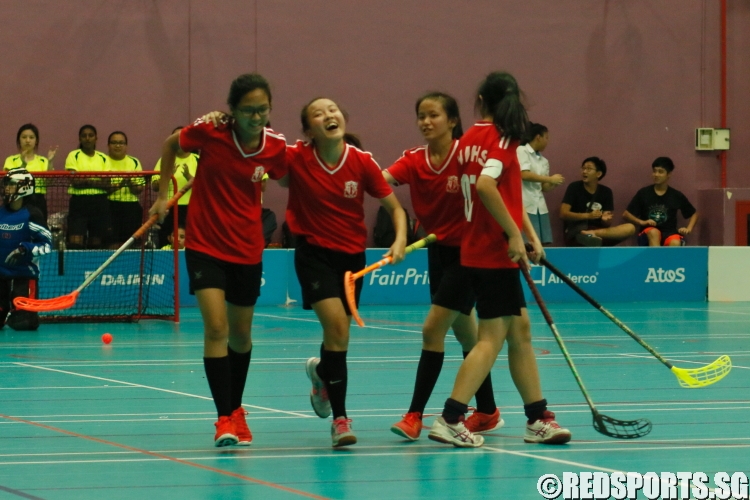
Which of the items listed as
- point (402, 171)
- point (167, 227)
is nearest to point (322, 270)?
point (402, 171)

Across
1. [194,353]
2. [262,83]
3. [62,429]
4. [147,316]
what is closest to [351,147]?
[262,83]

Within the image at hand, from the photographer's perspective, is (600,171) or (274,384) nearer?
(274,384)

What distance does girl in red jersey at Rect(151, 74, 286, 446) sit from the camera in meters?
5.85

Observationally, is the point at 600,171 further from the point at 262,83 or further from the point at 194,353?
the point at 262,83

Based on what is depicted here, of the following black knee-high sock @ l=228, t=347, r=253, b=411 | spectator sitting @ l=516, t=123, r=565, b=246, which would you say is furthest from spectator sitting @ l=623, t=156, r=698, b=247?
black knee-high sock @ l=228, t=347, r=253, b=411

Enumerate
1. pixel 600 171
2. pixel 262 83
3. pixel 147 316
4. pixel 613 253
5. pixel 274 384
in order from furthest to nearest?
pixel 600 171 → pixel 613 253 → pixel 147 316 → pixel 274 384 → pixel 262 83

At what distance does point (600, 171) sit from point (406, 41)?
341cm

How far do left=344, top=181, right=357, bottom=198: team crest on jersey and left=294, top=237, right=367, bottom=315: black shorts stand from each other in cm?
29

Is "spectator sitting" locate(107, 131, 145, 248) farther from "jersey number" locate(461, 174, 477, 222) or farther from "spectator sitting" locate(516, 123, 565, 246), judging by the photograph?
"jersey number" locate(461, 174, 477, 222)

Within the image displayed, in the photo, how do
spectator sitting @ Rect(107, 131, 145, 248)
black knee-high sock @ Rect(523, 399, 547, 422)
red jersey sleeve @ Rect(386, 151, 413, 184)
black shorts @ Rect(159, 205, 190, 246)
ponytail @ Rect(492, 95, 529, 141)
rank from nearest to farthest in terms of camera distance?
ponytail @ Rect(492, 95, 529, 141)
black knee-high sock @ Rect(523, 399, 547, 422)
red jersey sleeve @ Rect(386, 151, 413, 184)
spectator sitting @ Rect(107, 131, 145, 248)
black shorts @ Rect(159, 205, 190, 246)

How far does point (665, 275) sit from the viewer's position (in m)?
16.5

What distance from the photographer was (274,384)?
8258 millimetres

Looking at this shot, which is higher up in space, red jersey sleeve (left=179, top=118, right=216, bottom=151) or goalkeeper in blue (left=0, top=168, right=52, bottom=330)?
red jersey sleeve (left=179, top=118, right=216, bottom=151)

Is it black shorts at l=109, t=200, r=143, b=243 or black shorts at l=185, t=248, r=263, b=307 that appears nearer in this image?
black shorts at l=185, t=248, r=263, b=307
